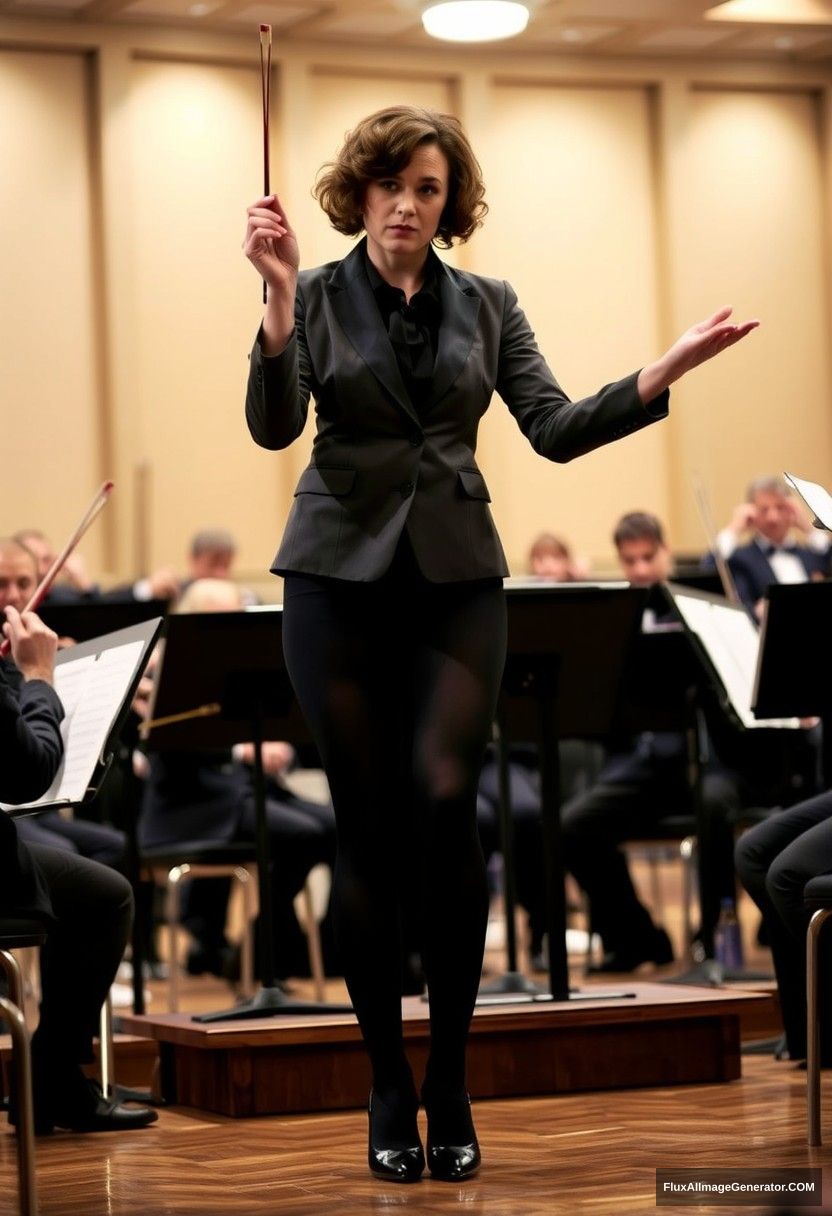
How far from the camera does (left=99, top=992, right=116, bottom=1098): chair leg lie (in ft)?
10.5

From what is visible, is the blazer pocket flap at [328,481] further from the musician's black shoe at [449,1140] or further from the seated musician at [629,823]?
the seated musician at [629,823]

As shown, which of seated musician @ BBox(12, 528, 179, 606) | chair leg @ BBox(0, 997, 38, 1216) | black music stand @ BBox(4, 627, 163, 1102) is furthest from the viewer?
seated musician @ BBox(12, 528, 179, 606)

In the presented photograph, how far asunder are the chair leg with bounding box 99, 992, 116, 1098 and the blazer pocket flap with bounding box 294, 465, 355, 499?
1.15m

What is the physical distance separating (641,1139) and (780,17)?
24.8ft

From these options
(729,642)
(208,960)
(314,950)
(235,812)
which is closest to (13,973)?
(729,642)

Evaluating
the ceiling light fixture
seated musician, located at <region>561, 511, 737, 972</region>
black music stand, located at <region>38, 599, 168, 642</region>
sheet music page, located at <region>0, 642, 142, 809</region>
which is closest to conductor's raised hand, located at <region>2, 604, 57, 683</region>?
sheet music page, located at <region>0, 642, 142, 809</region>

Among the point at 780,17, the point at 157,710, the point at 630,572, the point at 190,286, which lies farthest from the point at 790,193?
the point at 157,710

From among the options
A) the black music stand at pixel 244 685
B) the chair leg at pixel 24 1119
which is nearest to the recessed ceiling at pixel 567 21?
the black music stand at pixel 244 685

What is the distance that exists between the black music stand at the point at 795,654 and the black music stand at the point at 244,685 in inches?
35.5

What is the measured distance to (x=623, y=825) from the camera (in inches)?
196

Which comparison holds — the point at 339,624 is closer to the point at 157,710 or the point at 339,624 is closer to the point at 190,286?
the point at 157,710

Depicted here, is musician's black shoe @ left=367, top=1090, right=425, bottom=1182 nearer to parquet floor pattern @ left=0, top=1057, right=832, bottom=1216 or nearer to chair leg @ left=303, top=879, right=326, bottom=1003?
parquet floor pattern @ left=0, top=1057, right=832, bottom=1216

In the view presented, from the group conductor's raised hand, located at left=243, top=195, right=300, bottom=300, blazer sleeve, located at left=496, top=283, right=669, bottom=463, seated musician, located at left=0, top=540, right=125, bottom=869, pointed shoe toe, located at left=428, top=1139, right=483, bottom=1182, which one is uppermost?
conductor's raised hand, located at left=243, top=195, right=300, bottom=300

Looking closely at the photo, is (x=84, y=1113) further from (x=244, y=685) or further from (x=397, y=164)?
(x=397, y=164)
